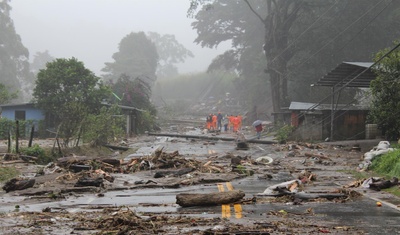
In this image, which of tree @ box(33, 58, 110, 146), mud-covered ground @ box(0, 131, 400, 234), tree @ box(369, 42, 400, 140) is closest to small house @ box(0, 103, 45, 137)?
tree @ box(33, 58, 110, 146)

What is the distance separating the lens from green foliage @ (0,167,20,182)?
19.3 metres

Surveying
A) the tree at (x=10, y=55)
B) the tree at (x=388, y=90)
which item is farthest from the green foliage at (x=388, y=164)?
the tree at (x=10, y=55)

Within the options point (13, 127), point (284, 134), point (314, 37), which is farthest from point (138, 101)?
point (284, 134)

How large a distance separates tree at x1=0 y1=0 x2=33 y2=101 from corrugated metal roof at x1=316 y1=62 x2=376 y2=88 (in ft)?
214

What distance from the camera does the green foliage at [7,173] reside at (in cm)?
1930

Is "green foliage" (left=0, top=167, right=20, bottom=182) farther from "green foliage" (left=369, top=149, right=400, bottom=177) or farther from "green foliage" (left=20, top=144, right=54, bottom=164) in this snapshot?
"green foliage" (left=369, top=149, right=400, bottom=177)

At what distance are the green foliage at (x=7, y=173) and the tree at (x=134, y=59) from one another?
8542 cm

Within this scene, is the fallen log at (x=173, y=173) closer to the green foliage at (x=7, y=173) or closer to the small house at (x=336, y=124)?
the green foliage at (x=7, y=173)

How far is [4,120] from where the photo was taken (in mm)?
43156

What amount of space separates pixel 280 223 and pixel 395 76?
66.4 ft

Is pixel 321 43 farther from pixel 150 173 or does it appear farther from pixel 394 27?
pixel 150 173

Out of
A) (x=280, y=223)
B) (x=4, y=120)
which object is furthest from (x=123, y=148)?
(x=280, y=223)

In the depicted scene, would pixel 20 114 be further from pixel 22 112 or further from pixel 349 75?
pixel 349 75

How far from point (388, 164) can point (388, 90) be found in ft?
34.2
